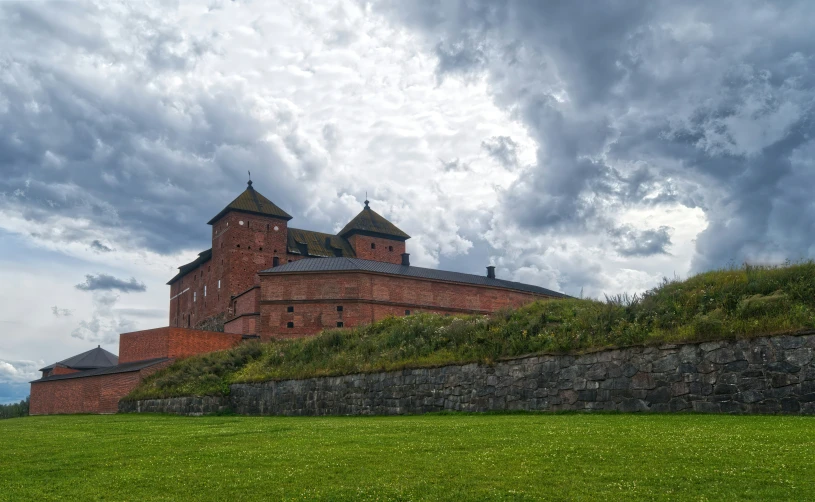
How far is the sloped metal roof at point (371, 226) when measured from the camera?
69688mm

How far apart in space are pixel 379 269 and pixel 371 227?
1861 centimetres

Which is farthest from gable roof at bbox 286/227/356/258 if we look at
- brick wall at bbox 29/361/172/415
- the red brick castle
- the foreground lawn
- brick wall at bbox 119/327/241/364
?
the foreground lawn

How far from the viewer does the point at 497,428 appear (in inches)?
463

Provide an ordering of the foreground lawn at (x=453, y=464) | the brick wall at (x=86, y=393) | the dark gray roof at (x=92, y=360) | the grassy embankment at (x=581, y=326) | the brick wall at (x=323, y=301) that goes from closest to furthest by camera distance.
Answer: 1. the foreground lawn at (x=453, y=464)
2. the grassy embankment at (x=581, y=326)
3. the brick wall at (x=86, y=393)
4. the brick wall at (x=323, y=301)
5. the dark gray roof at (x=92, y=360)

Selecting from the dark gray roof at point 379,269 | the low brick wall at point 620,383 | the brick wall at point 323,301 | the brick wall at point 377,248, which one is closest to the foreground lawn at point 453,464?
A: the low brick wall at point 620,383

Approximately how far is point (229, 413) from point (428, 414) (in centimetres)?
1124

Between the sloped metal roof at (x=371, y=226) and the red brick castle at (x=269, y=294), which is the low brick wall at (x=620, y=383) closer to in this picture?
the red brick castle at (x=269, y=294)

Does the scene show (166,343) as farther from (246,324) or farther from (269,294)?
(246,324)

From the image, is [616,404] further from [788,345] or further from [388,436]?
[388,436]

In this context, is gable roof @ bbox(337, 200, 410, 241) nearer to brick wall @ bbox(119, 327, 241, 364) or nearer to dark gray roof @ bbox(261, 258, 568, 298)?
dark gray roof @ bbox(261, 258, 568, 298)

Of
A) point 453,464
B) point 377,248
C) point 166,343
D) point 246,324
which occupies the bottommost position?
point 453,464

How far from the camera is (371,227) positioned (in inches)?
2758

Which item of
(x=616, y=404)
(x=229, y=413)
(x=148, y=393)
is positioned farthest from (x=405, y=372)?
(x=148, y=393)

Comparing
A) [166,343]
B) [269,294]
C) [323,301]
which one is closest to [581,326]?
[166,343]
